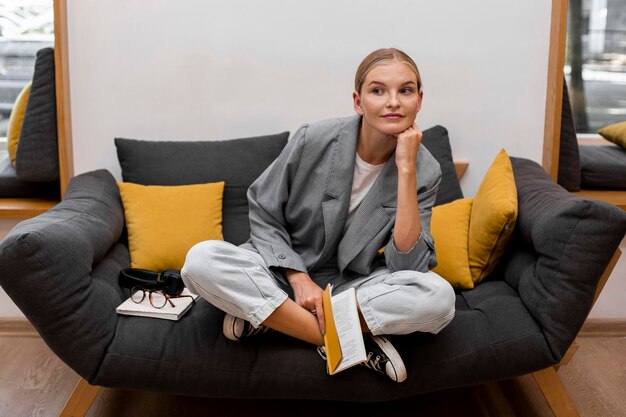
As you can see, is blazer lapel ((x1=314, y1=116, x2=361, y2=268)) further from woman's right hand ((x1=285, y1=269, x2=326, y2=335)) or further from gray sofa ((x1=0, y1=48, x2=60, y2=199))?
gray sofa ((x1=0, y1=48, x2=60, y2=199))

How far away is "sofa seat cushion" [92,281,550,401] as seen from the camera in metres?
1.91

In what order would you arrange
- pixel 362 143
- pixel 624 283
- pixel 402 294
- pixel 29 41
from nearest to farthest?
1. pixel 402 294
2. pixel 362 143
3. pixel 624 283
4. pixel 29 41

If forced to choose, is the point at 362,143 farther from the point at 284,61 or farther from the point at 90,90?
the point at 90,90

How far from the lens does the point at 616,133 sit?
3.18 meters

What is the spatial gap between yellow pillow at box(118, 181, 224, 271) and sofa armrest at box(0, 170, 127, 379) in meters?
0.32

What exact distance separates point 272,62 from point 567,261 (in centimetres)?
140

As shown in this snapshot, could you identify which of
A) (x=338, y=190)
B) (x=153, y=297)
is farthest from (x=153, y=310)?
(x=338, y=190)

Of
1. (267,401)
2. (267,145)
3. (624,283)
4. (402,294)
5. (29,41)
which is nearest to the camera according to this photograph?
(402,294)

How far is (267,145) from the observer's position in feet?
8.79

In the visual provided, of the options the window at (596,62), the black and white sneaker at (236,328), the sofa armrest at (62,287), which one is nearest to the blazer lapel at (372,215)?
the black and white sneaker at (236,328)

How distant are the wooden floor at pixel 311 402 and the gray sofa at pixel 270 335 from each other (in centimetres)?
36

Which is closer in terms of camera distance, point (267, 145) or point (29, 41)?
point (267, 145)

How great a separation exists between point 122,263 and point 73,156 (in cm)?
68

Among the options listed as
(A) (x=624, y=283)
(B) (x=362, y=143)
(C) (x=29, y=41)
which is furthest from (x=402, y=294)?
(C) (x=29, y=41)
